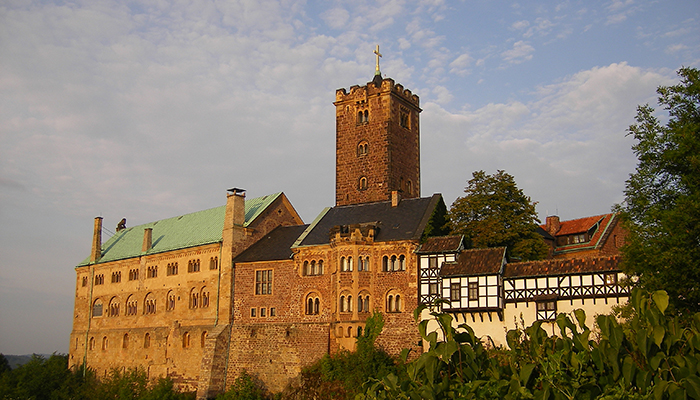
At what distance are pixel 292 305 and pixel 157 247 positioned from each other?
1834 centimetres

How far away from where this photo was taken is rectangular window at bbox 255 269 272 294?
49562mm

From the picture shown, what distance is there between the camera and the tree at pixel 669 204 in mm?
29234

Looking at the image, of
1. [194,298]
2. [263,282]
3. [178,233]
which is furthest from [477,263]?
[178,233]

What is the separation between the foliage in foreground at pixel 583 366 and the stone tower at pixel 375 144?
3859cm

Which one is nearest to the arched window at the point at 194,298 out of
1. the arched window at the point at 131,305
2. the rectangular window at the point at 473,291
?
the arched window at the point at 131,305

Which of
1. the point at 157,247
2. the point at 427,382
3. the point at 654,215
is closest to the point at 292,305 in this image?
the point at 157,247

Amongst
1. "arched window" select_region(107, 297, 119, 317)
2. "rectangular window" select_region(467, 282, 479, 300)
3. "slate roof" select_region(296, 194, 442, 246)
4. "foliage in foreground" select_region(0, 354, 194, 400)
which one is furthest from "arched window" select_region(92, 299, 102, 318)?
"rectangular window" select_region(467, 282, 479, 300)

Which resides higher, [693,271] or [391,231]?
[391,231]

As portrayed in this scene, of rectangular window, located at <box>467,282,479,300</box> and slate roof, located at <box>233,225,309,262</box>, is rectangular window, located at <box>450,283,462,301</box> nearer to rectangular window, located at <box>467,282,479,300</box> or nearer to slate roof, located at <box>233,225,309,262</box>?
rectangular window, located at <box>467,282,479,300</box>

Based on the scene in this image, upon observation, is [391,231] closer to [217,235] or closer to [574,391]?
[217,235]

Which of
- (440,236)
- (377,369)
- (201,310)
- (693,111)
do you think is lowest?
(377,369)

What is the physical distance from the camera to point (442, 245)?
4331 cm

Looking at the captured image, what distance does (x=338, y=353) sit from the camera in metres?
44.0

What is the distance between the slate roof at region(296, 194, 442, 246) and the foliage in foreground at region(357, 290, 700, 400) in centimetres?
2787
